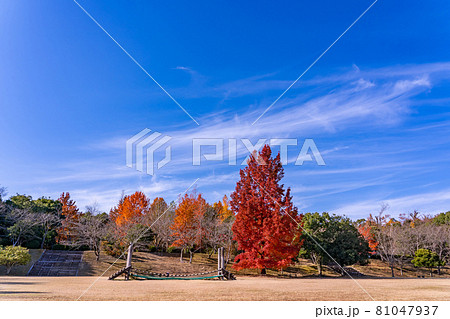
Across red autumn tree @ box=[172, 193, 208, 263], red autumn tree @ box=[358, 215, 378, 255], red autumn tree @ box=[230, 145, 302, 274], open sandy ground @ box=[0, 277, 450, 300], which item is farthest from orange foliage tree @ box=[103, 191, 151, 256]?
red autumn tree @ box=[358, 215, 378, 255]

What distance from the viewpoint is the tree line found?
29.2 metres

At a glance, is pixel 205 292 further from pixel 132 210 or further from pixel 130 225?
pixel 132 210

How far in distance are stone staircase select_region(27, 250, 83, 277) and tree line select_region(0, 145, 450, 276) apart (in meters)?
1.35

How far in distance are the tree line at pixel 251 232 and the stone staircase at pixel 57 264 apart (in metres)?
1.35

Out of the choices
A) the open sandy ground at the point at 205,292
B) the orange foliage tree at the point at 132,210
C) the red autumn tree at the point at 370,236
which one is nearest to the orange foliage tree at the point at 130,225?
the orange foliage tree at the point at 132,210

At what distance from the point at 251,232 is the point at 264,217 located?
177 centimetres

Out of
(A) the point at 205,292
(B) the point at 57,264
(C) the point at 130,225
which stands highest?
(C) the point at 130,225

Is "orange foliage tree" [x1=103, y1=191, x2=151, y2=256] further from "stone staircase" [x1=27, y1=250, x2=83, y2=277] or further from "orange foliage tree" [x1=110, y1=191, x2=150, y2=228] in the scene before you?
"stone staircase" [x1=27, y1=250, x2=83, y2=277]

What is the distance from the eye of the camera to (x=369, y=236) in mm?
50812

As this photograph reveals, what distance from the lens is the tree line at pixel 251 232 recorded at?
96.0 feet

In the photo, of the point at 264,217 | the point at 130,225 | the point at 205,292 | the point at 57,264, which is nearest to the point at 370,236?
the point at 264,217

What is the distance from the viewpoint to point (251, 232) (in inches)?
Answer: 1161
